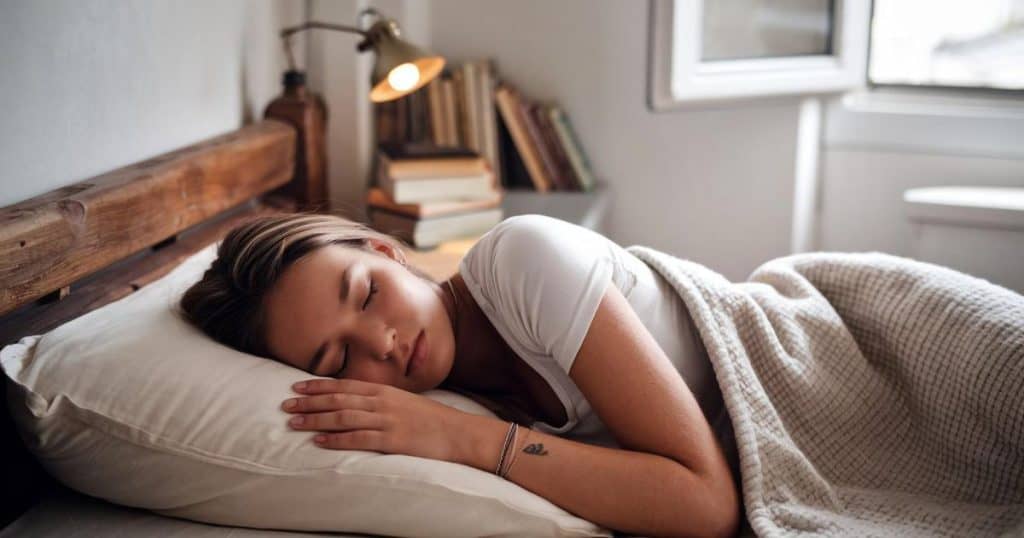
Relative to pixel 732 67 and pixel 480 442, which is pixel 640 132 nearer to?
pixel 732 67

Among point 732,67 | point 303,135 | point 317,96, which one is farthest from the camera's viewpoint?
point 732,67

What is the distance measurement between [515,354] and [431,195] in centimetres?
102

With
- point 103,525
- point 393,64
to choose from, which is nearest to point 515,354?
point 103,525

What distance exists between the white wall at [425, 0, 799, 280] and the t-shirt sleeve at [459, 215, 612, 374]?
143 cm

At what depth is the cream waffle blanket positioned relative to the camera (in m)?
1.27

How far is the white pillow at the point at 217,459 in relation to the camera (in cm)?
116

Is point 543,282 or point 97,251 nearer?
point 543,282

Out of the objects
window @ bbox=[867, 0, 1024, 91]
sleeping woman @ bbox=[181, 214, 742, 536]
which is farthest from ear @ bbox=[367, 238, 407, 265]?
window @ bbox=[867, 0, 1024, 91]

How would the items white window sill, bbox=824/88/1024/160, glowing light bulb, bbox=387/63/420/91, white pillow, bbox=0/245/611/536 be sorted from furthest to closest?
1. white window sill, bbox=824/88/1024/160
2. glowing light bulb, bbox=387/63/420/91
3. white pillow, bbox=0/245/611/536

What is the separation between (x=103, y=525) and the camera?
3.94 ft

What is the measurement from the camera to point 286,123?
2182mm

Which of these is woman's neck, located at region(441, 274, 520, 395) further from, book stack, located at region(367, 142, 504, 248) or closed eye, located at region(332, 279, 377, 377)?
book stack, located at region(367, 142, 504, 248)

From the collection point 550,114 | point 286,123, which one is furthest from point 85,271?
point 550,114

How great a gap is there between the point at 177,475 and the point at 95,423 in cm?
11
